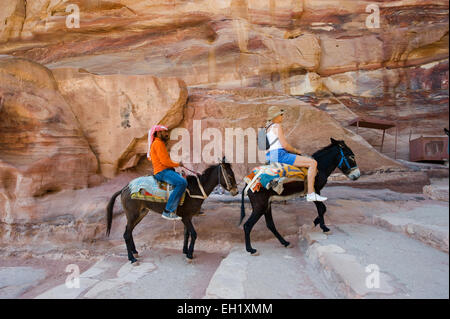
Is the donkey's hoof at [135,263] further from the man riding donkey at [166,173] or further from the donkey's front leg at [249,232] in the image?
the donkey's front leg at [249,232]

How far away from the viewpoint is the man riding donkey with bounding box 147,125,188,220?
4.74 m

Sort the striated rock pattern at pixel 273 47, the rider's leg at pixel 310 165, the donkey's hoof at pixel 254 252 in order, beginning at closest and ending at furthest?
the donkey's hoof at pixel 254 252 → the rider's leg at pixel 310 165 → the striated rock pattern at pixel 273 47

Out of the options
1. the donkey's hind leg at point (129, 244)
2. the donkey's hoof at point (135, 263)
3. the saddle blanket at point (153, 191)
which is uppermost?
the saddle blanket at point (153, 191)

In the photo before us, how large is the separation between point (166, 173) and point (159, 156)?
34 cm

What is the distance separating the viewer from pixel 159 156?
4816 millimetres

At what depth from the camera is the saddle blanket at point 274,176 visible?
181 inches

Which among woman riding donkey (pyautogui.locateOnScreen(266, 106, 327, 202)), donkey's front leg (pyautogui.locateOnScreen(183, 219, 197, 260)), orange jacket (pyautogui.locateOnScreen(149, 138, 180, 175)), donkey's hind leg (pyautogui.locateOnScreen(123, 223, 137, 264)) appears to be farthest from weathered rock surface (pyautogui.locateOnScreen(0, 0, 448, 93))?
donkey's hind leg (pyautogui.locateOnScreen(123, 223, 137, 264))

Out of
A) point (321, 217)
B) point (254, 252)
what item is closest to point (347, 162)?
point (321, 217)

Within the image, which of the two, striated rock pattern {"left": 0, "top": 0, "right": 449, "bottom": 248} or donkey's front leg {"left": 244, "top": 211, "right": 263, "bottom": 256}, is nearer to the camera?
donkey's front leg {"left": 244, "top": 211, "right": 263, "bottom": 256}

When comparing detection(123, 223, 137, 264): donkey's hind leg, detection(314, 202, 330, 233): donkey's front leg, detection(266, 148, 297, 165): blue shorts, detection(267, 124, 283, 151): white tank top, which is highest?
detection(267, 124, 283, 151): white tank top

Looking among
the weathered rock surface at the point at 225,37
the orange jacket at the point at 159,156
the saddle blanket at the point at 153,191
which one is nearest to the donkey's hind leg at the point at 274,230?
the saddle blanket at the point at 153,191

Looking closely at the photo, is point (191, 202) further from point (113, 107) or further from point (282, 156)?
point (113, 107)

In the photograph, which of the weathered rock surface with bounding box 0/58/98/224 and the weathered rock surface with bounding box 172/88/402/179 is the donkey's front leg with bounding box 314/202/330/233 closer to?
the weathered rock surface with bounding box 172/88/402/179

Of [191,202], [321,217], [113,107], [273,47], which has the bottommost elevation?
[321,217]
